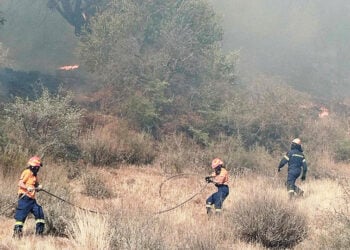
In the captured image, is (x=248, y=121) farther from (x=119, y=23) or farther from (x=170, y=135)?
(x=119, y=23)

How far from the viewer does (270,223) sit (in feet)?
22.5

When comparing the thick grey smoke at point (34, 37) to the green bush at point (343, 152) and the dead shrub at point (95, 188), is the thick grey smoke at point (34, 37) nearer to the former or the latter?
the green bush at point (343, 152)

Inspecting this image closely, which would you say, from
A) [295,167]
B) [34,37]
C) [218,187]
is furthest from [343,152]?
[34,37]

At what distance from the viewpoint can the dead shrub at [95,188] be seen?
9.94 meters

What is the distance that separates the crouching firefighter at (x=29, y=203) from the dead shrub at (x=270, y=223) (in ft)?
10.8

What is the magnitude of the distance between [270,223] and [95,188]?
4824 millimetres

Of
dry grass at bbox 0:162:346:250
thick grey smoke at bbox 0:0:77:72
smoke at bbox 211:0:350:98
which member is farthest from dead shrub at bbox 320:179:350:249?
smoke at bbox 211:0:350:98

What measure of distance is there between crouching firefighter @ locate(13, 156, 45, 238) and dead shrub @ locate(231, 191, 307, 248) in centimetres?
328

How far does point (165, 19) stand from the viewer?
2455 centimetres

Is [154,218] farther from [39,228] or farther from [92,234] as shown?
[39,228]

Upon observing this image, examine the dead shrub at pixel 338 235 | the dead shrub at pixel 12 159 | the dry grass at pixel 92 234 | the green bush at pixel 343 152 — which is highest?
the green bush at pixel 343 152

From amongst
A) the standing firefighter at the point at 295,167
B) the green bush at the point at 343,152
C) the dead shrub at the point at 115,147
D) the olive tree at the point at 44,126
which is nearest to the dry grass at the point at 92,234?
the standing firefighter at the point at 295,167

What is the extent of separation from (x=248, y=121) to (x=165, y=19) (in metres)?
9.44

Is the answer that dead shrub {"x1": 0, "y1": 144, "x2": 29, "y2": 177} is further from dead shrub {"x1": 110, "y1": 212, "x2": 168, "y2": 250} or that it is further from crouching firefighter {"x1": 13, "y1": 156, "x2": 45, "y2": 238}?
dead shrub {"x1": 110, "y1": 212, "x2": 168, "y2": 250}
